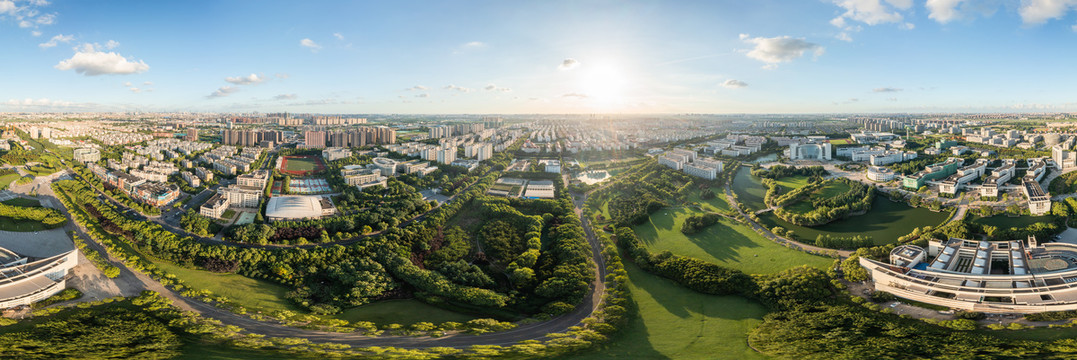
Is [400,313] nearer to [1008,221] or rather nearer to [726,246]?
[726,246]

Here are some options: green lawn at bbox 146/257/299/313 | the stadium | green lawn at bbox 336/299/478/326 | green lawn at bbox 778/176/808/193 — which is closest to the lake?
green lawn at bbox 778/176/808/193

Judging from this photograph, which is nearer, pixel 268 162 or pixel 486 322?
pixel 486 322

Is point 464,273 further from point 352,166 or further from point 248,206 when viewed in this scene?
point 352,166

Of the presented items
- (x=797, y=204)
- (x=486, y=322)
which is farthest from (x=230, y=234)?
(x=797, y=204)

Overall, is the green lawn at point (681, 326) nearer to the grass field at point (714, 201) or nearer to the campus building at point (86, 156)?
the grass field at point (714, 201)

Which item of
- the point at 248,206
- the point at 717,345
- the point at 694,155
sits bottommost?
Answer: the point at 717,345

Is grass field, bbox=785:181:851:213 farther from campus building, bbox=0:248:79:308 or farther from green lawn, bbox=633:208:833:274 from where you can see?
campus building, bbox=0:248:79:308
